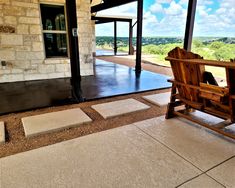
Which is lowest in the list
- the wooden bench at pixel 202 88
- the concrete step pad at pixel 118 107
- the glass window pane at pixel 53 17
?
the concrete step pad at pixel 118 107

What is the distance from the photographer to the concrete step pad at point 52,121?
2316 millimetres

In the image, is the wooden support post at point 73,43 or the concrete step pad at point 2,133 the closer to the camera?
the concrete step pad at point 2,133

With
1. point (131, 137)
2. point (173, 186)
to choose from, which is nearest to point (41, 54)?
point (131, 137)

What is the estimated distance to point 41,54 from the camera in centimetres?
480

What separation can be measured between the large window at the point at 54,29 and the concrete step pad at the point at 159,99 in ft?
10.1

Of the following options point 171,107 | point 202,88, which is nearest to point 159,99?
point 171,107

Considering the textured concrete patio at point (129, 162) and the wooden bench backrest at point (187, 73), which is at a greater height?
the wooden bench backrest at point (187, 73)

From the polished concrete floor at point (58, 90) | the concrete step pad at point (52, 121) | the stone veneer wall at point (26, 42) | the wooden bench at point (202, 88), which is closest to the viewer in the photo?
the wooden bench at point (202, 88)

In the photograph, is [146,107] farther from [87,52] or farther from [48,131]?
[87,52]

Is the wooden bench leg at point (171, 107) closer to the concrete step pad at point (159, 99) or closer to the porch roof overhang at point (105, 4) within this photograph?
the concrete step pad at point (159, 99)

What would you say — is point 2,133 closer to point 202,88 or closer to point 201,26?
point 202,88

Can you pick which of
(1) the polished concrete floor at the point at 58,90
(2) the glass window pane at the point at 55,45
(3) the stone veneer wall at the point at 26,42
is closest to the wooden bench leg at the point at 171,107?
(1) the polished concrete floor at the point at 58,90

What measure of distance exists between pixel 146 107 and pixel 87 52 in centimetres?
304

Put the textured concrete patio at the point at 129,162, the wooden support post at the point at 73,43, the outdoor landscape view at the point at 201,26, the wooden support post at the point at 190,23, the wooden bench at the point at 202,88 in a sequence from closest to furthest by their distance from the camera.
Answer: the textured concrete patio at the point at 129,162 → the wooden bench at the point at 202,88 → the wooden support post at the point at 73,43 → the wooden support post at the point at 190,23 → the outdoor landscape view at the point at 201,26
